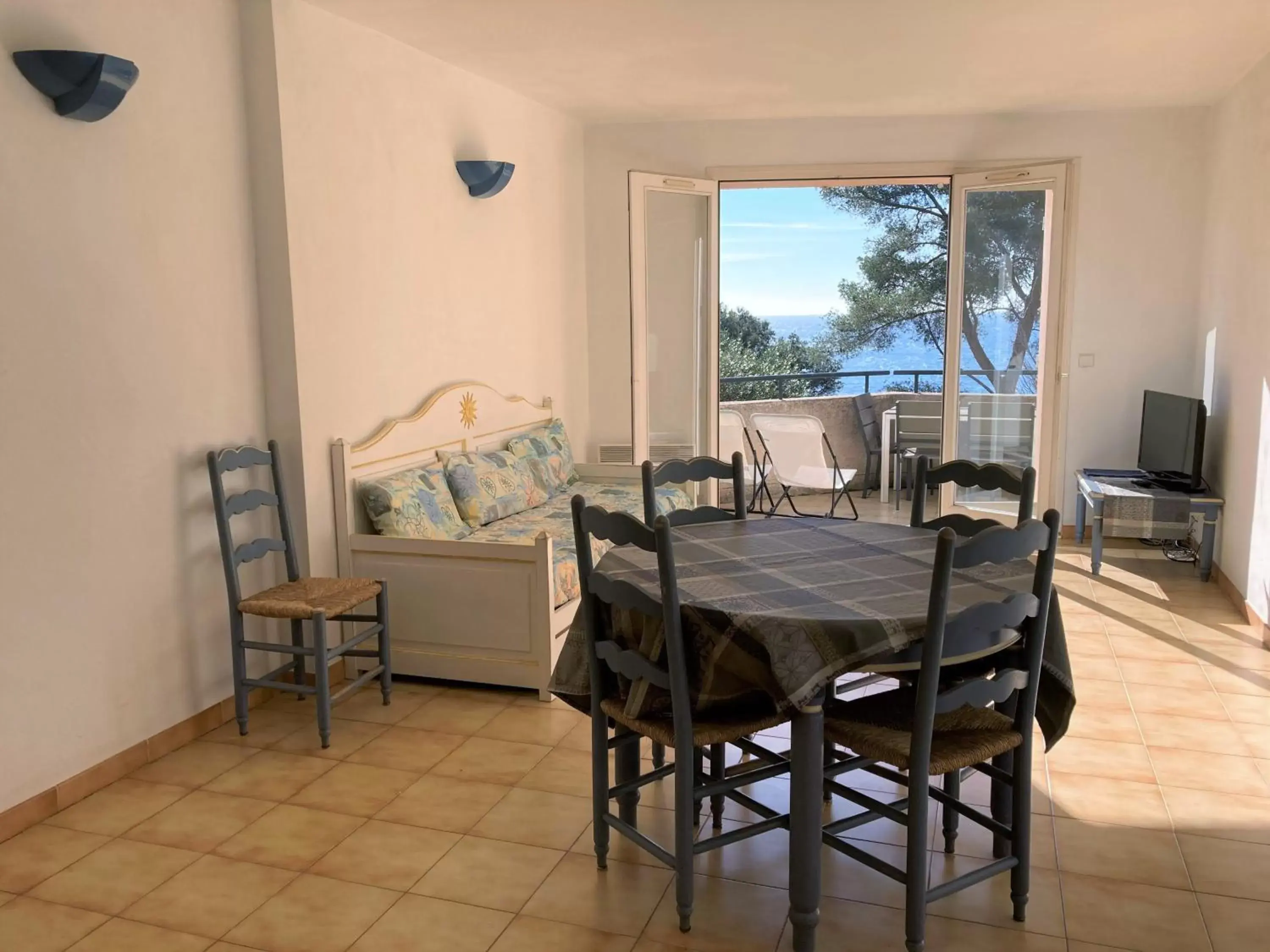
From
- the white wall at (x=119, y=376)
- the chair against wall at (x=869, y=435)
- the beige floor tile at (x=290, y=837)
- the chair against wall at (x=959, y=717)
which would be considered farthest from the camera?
the chair against wall at (x=869, y=435)

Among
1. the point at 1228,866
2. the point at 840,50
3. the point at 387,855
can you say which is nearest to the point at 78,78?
the point at 387,855

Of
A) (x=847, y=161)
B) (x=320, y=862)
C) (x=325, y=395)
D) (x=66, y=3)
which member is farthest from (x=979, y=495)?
(x=66, y=3)

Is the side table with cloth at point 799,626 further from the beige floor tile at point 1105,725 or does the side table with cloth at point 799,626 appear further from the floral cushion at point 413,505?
the floral cushion at point 413,505

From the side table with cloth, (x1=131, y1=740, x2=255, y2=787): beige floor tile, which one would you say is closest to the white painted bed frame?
(x1=131, y1=740, x2=255, y2=787): beige floor tile

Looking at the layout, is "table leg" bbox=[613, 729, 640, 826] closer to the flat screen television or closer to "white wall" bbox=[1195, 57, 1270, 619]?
"white wall" bbox=[1195, 57, 1270, 619]

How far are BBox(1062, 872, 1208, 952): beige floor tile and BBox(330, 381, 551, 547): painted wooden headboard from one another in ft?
9.30

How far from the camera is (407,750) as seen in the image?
350cm

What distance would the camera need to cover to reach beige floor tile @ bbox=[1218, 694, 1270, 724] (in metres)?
3.71

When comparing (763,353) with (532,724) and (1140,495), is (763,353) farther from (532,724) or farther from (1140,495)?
(532,724)

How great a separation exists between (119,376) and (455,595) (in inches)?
56.2

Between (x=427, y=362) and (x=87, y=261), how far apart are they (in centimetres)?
182

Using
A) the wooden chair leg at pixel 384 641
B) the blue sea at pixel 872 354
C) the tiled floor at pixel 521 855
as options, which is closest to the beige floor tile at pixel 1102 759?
the tiled floor at pixel 521 855

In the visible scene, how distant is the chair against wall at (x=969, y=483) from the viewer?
2.93m

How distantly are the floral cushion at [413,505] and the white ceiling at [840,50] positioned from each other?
1835 mm
